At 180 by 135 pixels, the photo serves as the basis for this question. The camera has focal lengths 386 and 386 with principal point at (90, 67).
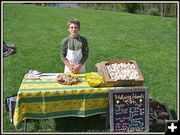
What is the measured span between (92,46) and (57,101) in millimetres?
7436

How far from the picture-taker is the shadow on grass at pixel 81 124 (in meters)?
5.65

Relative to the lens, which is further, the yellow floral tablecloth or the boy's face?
the boy's face

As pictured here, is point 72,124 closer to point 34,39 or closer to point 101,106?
point 101,106

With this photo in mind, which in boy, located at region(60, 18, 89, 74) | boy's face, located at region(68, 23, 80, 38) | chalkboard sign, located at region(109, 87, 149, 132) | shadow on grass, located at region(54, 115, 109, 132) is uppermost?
boy's face, located at region(68, 23, 80, 38)

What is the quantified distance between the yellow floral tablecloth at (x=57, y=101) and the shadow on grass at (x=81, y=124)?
496mm

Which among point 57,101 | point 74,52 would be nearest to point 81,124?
point 57,101

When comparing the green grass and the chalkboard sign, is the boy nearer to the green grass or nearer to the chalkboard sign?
the green grass

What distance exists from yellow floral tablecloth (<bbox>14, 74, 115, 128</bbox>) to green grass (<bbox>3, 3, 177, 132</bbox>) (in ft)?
1.79

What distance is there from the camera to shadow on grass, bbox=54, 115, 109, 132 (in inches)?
223

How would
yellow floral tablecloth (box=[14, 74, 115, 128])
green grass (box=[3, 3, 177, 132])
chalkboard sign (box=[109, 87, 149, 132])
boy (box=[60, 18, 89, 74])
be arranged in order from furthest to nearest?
green grass (box=[3, 3, 177, 132]) < boy (box=[60, 18, 89, 74]) < chalkboard sign (box=[109, 87, 149, 132]) < yellow floral tablecloth (box=[14, 74, 115, 128])

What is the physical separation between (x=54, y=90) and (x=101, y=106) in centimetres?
69

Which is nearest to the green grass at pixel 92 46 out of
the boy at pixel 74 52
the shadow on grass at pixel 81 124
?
the shadow on grass at pixel 81 124

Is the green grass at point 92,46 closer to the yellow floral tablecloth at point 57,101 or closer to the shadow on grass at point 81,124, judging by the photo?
the shadow on grass at point 81,124

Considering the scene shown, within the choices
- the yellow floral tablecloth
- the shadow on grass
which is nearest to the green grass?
the shadow on grass
